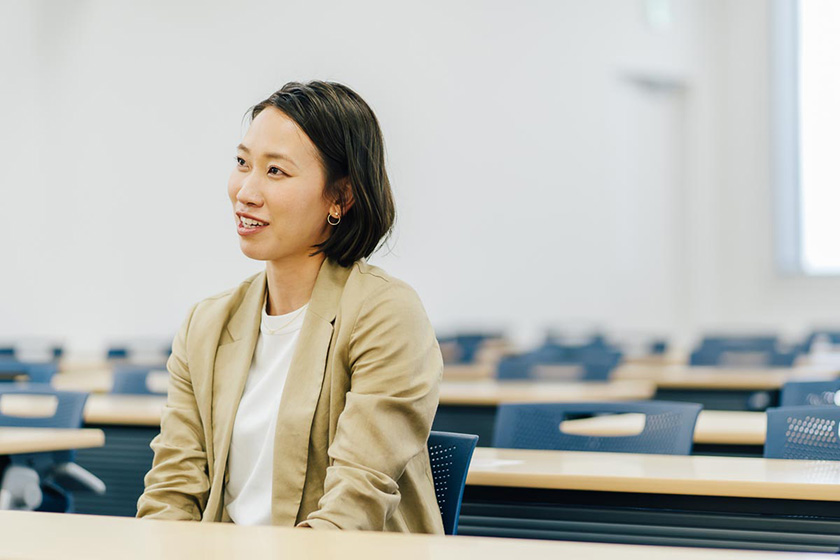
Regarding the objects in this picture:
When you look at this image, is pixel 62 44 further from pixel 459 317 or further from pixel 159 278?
pixel 459 317

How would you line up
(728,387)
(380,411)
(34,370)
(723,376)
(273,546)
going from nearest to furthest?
1. (273,546)
2. (380,411)
3. (34,370)
4. (728,387)
5. (723,376)

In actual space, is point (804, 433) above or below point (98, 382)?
above

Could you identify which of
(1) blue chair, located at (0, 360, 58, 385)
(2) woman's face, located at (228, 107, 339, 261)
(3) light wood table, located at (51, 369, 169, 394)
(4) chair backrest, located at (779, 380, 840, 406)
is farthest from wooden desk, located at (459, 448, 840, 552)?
(1) blue chair, located at (0, 360, 58, 385)

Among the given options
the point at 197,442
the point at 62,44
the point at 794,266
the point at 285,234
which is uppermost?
the point at 62,44

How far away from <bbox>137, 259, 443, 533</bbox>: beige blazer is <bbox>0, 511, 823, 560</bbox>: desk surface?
0.67 ft

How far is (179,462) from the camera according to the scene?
1772 millimetres

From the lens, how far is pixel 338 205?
181cm

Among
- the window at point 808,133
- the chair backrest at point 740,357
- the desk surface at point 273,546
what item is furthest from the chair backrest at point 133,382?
the window at point 808,133

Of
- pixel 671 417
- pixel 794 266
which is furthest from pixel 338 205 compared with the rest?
pixel 794 266

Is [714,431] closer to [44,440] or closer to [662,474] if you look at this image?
[662,474]

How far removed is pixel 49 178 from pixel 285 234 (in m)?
6.63

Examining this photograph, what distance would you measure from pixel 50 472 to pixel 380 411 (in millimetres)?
1480

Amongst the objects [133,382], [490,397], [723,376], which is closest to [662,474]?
[490,397]

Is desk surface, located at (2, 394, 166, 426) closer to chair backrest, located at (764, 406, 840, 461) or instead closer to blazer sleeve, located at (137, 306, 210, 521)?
blazer sleeve, located at (137, 306, 210, 521)
